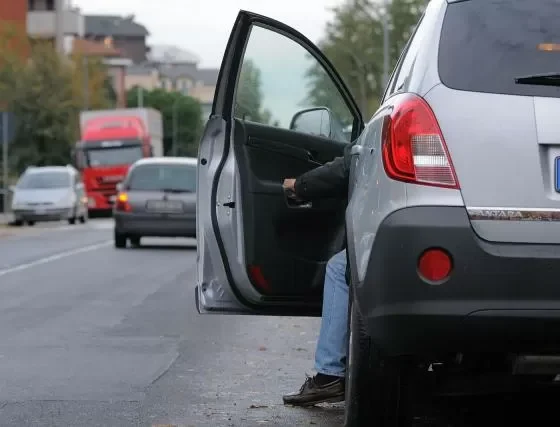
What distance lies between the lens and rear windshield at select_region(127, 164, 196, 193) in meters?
23.3

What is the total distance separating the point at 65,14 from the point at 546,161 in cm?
9793

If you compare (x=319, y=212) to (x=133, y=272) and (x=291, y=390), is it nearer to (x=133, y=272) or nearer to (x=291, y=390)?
(x=291, y=390)

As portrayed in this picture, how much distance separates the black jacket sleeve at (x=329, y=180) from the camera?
6363mm

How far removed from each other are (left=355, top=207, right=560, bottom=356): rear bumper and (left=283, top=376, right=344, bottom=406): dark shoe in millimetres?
1920

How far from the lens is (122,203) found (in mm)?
23141

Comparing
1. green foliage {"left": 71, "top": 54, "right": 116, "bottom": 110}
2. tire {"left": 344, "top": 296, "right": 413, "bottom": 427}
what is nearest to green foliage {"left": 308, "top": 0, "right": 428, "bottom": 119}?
green foliage {"left": 71, "top": 54, "right": 116, "bottom": 110}

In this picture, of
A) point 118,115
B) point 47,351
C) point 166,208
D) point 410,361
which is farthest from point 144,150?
point 410,361

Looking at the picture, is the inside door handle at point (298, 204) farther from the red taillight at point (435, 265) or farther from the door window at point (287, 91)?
the red taillight at point (435, 265)

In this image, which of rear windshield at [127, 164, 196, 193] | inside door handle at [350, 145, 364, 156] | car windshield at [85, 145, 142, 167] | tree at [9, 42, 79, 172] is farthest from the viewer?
tree at [9, 42, 79, 172]

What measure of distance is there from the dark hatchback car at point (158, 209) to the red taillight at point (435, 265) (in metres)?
17.9

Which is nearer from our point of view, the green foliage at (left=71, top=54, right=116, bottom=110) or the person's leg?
the person's leg

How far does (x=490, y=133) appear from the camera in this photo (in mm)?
4934

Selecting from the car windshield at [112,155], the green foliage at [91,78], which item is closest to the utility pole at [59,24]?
the green foliage at [91,78]

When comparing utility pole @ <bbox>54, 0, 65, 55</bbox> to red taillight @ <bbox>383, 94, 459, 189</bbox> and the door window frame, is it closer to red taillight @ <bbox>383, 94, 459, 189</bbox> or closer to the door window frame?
the door window frame
